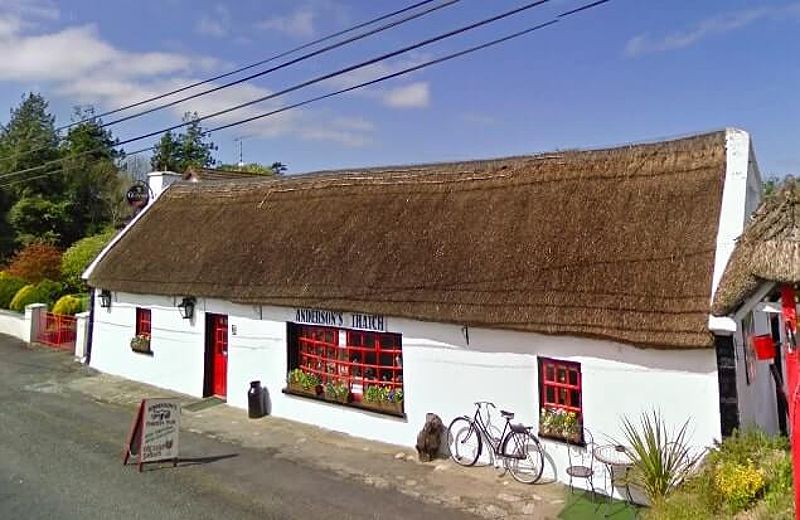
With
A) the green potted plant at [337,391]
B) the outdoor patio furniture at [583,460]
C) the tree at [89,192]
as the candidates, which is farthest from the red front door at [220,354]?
the tree at [89,192]

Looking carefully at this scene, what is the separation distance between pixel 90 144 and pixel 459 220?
45129 mm

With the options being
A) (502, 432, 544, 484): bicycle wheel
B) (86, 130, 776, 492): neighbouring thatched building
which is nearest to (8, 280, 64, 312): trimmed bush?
(86, 130, 776, 492): neighbouring thatched building

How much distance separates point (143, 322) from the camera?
55.4 ft

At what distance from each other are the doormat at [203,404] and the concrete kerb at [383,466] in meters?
0.21

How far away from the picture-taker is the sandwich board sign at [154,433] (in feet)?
32.8

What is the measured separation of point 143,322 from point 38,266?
15.6m

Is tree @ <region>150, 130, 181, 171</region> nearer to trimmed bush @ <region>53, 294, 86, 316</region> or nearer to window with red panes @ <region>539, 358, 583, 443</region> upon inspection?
trimmed bush @ <region>53, 294, 86, 316</region>

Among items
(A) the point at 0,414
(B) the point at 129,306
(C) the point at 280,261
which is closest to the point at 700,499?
(C) the point at 280,261

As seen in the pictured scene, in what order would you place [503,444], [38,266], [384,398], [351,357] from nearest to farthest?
[503,444] < [384,398] < [351,357] < [38,266]

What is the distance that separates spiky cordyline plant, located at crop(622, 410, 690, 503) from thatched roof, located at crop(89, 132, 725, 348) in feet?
4.08

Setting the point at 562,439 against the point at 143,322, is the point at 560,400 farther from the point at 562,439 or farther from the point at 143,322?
the point at 143,322

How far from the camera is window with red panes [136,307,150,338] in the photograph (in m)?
16.8

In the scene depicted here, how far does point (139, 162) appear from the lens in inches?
1999

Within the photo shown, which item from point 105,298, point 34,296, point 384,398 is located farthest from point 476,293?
point 34,296
